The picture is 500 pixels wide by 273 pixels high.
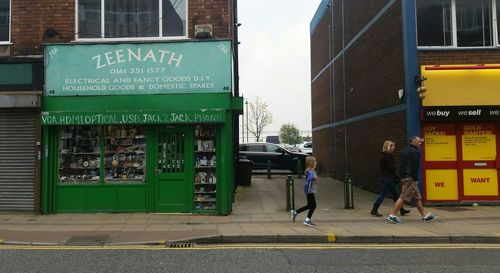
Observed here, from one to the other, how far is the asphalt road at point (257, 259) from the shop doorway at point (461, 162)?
4676 mm

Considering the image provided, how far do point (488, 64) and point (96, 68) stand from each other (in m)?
9.98

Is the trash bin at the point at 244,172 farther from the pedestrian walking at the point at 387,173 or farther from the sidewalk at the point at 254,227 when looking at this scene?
the pedestrian walking at the point at 387,173

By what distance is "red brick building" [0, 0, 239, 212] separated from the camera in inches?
470

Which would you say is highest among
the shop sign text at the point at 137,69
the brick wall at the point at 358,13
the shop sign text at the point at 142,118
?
the brick wall at the point at 358,13

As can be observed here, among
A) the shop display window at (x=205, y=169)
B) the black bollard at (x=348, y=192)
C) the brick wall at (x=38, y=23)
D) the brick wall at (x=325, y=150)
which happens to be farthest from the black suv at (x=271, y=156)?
the brick wall at (x=38, y=23)

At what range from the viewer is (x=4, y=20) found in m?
12.6

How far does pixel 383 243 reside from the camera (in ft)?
29.0

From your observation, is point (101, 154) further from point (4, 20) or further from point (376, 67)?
point (376, 67)

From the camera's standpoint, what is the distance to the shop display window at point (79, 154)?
12.0 metres

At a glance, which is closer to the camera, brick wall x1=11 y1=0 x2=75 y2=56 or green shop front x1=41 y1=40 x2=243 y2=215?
green shop front x1=41 y1=40 x2=243 y2=215

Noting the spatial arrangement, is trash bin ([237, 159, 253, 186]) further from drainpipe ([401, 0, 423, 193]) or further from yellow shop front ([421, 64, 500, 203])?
yellow shop front ([421, 64, 500, 203])

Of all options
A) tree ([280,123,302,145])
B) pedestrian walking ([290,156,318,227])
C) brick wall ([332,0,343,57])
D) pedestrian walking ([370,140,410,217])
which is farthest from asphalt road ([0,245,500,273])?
tree ([280,123,302,145])

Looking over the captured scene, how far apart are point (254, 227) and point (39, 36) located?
7109mm

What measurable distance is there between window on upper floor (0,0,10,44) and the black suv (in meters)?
12.2
